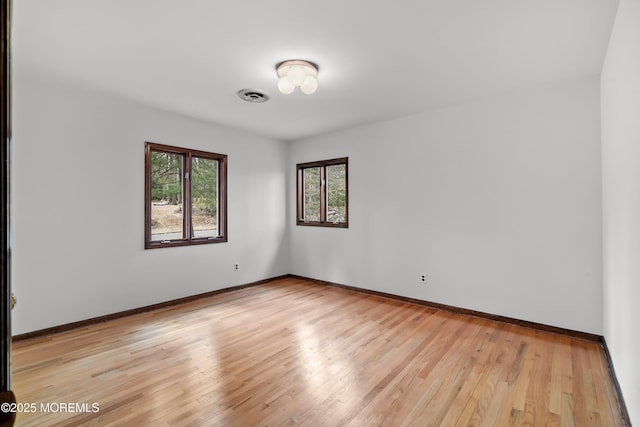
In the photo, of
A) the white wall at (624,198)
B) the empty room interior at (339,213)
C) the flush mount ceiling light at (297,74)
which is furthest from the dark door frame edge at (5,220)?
the white wall at (624,198)

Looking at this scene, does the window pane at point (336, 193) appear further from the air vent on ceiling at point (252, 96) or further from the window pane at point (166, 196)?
the window pane at point (166, 196)

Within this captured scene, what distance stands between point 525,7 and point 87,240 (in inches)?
177

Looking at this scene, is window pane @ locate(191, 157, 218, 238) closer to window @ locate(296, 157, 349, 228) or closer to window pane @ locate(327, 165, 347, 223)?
window @ locate(296, 157, 349, 228)

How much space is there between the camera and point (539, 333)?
10.6 ft

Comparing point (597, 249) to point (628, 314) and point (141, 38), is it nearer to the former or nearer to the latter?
point (628, 314)

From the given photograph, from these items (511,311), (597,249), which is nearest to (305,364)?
(511,311)

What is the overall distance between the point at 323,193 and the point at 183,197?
2.25 meters

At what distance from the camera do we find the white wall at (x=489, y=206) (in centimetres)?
A: 311

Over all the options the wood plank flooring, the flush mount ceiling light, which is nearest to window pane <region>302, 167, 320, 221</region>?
the wood plank flooring

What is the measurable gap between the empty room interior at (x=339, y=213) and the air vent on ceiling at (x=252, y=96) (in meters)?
0.11

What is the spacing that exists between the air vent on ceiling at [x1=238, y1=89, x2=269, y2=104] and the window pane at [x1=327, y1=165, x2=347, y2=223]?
1.90 meters

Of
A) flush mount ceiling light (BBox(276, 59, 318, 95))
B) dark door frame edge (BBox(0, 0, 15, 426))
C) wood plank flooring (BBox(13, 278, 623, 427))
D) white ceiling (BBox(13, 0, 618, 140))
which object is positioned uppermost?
white ceiling (BBox(13, 0, 618, 140))

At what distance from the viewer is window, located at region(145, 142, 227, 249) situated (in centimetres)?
408

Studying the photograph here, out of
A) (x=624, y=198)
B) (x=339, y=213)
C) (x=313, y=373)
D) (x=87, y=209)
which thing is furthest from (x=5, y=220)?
(x=339, y=213)
